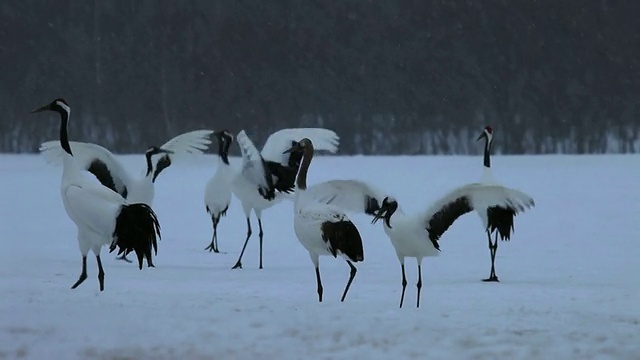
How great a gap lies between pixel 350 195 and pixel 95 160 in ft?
13.4

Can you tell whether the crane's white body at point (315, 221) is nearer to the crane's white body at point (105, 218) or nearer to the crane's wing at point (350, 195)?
the crane's wing at point (350, 195)

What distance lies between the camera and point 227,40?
3975cm

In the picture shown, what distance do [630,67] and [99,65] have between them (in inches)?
659

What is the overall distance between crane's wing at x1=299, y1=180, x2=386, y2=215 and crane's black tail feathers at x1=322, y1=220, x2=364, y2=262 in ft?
2.45

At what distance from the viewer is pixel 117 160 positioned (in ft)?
43.1

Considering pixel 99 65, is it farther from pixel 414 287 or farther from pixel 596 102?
pixel 414 287

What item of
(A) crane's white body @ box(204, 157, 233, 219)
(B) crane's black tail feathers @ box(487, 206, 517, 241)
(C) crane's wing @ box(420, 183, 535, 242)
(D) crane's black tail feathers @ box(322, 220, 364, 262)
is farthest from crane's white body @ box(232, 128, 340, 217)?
(D) crane's black tail feathers @ box(322, 220, 364, 262)

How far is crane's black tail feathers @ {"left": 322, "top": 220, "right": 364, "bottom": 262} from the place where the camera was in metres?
8.92

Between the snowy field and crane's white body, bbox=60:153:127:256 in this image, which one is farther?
crane's white body, bbox=60:153:127:256

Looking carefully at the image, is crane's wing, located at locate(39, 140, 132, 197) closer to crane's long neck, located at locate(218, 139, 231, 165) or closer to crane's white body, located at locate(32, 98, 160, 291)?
crane's long neck, located at locate(218, 139, 231, 165)

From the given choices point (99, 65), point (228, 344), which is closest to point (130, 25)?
point (99, 65)

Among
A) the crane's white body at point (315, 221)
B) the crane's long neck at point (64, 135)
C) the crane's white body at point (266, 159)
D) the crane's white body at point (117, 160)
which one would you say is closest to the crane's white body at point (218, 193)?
the crane's white body at point (117, 160)

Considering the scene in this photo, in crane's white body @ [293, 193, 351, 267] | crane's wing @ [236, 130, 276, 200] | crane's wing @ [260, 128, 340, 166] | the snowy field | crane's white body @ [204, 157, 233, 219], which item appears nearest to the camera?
the snowy field

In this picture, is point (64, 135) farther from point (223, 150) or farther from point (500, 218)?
point (223, 150)
